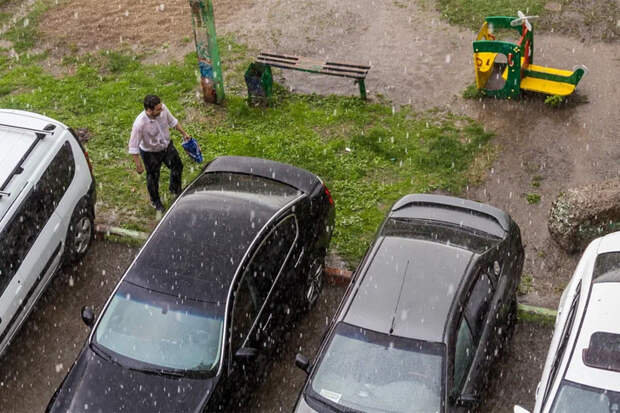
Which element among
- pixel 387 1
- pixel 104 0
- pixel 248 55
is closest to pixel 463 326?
pixel 248 55

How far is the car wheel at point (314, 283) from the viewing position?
316 inches

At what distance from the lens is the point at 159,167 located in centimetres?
948

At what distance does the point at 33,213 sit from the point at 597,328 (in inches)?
233

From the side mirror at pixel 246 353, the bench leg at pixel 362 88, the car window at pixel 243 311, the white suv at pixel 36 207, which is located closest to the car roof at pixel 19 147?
the white suv at pixel 36 207

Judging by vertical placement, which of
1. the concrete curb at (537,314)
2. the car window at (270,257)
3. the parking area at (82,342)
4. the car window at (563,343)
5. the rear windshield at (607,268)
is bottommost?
the parking area at (82,342)

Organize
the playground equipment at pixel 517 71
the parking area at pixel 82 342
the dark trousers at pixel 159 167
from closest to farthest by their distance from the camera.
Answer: the parking area at pixel 82 342 < the dark trousers at pixel 159 167 < the playground equipment at pixel 517 71

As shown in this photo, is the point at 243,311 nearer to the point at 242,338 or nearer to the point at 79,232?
the point at 242,338

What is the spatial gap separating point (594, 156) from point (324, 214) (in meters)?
4.34

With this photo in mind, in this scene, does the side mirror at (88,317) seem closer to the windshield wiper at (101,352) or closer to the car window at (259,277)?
the windshield wiper at (101,352)

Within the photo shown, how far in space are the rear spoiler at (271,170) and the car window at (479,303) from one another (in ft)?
7.20

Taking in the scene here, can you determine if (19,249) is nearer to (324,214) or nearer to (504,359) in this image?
(324,214)

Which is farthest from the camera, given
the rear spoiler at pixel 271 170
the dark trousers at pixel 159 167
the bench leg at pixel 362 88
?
the bench leg at pixel 362 88

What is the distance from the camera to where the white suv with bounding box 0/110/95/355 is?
25.7 feet

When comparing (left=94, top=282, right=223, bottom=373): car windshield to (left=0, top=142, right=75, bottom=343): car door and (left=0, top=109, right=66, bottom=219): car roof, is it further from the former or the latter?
(left=0, top=109, right=66, bottom=219): car roof
